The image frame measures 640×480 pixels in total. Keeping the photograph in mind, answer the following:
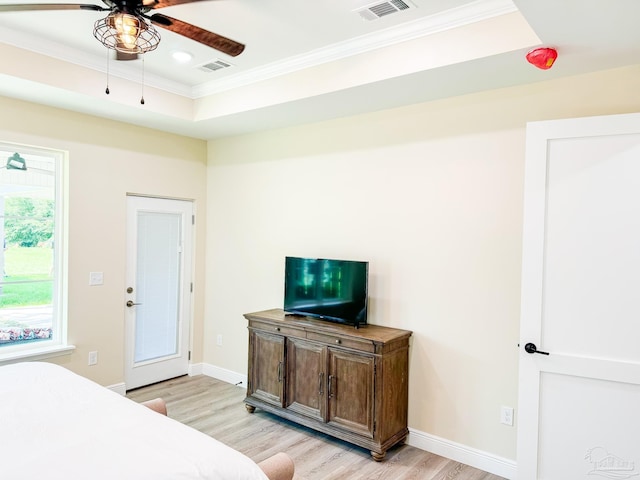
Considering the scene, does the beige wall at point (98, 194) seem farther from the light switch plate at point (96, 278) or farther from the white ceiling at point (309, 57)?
the white ceiling at point (309, 57)

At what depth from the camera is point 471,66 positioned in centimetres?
269

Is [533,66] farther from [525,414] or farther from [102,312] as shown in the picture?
[102,312]

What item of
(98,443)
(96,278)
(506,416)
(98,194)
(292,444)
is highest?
(98,194)

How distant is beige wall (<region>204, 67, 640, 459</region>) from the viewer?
9.85ft

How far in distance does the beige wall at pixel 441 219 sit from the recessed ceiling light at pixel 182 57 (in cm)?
122

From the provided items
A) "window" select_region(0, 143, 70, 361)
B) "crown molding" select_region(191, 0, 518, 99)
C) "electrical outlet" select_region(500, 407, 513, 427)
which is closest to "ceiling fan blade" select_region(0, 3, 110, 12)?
"crown molding" select_region(191, 0, 518, 99)

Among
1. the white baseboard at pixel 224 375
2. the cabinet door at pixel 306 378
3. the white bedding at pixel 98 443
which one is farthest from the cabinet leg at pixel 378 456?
the white baseboard at pixel 224 375

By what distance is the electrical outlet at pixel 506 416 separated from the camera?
9.81ft

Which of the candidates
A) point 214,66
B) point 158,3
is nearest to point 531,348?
point 158,3

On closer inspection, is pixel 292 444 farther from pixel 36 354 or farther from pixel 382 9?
pixel 382 9

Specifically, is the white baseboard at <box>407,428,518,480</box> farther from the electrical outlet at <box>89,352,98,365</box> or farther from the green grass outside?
the green grass outside

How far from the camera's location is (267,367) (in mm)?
3861

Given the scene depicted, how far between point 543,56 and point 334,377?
102 inches

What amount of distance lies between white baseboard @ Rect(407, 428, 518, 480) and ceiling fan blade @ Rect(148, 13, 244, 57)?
9.99ft
